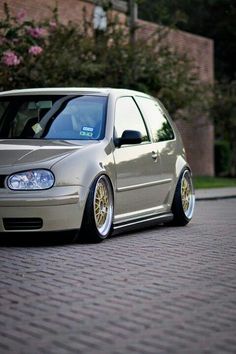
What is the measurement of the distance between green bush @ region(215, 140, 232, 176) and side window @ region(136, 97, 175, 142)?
90.0ft

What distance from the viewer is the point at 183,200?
1243 cm

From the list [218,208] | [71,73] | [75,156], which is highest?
[71,73]

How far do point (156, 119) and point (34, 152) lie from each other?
2.59 m

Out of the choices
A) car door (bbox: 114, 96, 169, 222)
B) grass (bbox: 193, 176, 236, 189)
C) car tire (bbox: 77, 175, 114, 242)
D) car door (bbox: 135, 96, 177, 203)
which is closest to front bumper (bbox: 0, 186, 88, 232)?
car tire (bbox: 77, 175, 114, 242)

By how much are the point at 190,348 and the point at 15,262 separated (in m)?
3.62

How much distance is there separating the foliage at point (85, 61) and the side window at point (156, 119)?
642 centimetres

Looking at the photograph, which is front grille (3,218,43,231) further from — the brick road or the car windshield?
the car windshield

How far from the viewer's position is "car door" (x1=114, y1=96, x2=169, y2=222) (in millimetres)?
10734

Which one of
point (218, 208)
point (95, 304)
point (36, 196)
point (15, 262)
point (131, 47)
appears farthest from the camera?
point (131, 47)

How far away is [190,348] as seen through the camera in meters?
Result: 5.29

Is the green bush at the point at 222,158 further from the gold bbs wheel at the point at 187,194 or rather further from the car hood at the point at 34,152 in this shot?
the car hood at the point at 34,152

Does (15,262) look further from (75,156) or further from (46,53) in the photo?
(46,53)

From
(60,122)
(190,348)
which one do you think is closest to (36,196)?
(60,122)

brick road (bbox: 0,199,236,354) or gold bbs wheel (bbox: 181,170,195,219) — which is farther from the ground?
gold bbs wheel (bbox: 181,170,195,219)
